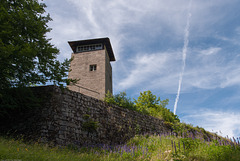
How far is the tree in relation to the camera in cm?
589

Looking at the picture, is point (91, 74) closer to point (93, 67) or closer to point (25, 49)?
point (93, 67)

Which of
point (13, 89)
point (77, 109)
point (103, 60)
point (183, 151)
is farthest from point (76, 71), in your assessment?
point (183, 151)

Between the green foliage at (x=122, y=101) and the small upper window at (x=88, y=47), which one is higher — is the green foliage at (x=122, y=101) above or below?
below

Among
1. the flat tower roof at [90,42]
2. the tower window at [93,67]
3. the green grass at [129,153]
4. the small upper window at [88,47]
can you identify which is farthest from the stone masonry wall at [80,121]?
the flat tower roof at [90,42]

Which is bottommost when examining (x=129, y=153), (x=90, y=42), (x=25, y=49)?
(x=129, y=153)

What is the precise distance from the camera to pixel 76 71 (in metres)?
17.8

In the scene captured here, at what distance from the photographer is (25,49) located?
223 inches

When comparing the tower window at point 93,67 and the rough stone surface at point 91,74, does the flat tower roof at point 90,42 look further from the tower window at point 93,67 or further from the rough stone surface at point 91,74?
the tower window at point 93,67

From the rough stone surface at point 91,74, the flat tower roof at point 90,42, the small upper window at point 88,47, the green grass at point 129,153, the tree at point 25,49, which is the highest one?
the flat tower roof at point 90,42

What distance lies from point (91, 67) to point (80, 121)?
10478 mm

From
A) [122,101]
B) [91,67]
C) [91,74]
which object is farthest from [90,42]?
[122,101]

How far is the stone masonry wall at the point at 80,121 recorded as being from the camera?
6945 millimetres

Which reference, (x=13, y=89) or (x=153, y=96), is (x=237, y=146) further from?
(x=153, y=96)

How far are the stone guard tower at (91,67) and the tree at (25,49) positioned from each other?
836cm
